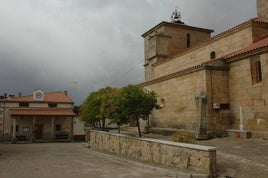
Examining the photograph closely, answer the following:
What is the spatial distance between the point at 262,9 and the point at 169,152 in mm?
15475

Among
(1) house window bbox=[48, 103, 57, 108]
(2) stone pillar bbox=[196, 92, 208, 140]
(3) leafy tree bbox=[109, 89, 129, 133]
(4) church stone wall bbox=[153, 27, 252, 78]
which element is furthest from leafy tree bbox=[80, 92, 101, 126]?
(2) stone pillar bbox=[196, 92, 208, 140]

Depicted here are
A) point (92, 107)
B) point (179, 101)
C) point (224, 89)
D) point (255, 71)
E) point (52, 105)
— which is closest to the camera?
point (255, 71)

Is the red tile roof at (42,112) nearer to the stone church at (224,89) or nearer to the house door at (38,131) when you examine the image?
the house door at (38,131)

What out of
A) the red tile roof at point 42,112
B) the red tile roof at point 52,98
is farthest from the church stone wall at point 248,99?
the red tile roof at point 52,98

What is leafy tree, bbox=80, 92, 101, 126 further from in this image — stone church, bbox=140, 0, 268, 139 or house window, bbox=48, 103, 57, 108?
house window, bbox=48, 103, 57, 108

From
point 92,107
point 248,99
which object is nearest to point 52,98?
point 92,107

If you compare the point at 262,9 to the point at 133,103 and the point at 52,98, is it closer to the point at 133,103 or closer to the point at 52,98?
the point at 133,103

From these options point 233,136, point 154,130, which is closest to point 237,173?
point 233,136

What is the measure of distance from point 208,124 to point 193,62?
31.0 feet

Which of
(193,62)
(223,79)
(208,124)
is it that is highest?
(193,62)

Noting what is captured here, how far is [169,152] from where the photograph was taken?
413 inches

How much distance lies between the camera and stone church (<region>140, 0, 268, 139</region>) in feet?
48.9

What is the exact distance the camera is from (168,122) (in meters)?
19.8

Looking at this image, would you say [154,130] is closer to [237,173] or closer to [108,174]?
[108,174]
